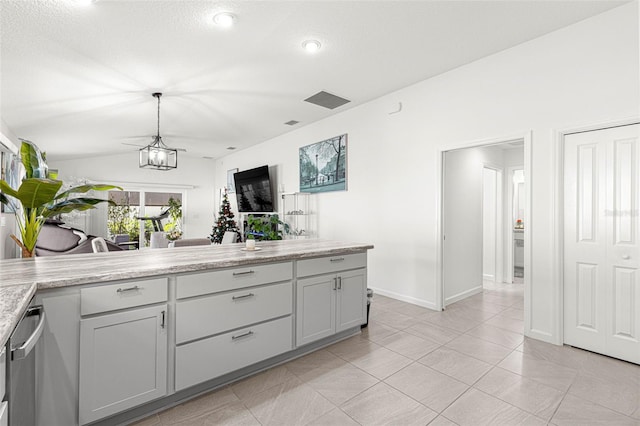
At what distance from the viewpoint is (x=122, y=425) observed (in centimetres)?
176

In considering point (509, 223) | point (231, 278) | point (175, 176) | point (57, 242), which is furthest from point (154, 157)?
point (509, 223)

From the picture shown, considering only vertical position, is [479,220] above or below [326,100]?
below

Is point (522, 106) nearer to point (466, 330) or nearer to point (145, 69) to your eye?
point (466, 330)

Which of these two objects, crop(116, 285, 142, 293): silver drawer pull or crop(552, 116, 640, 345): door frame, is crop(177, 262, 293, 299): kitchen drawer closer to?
crop(116, 285, 142, 293): silver drawer pull

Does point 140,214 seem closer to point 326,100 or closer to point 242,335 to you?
point 326,100

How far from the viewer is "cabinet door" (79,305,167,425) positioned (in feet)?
5.27

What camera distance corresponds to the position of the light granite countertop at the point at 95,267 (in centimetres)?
127

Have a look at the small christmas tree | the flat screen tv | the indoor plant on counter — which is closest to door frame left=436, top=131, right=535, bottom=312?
the indoor plant on counter

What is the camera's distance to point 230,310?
2.10 m

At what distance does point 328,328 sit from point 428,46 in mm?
2822

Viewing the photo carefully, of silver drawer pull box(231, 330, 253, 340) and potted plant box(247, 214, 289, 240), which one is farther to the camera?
potted plant box(247, 214, 289, 240)

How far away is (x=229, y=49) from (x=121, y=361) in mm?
2696

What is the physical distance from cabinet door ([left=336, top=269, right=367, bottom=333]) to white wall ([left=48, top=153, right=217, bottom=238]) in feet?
23.6

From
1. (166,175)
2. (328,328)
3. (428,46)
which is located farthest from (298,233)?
(166,175)
